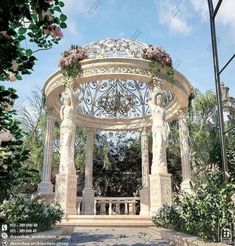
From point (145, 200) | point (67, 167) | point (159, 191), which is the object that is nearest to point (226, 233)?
point (159, 191)

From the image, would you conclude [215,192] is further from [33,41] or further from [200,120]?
[200,120]

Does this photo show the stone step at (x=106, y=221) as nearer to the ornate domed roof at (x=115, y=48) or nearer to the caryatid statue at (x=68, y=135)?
→ the caryatid statue at (x=68, y=135)

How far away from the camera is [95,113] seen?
54.6 ft

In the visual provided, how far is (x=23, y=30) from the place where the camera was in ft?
7.28

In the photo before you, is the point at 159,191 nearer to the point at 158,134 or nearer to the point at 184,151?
the point at 158,134

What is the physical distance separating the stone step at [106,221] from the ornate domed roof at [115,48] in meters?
6.45

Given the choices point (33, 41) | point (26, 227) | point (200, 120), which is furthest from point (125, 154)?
point (33, 41)

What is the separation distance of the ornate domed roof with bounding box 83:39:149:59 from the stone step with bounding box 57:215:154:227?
6449 mm

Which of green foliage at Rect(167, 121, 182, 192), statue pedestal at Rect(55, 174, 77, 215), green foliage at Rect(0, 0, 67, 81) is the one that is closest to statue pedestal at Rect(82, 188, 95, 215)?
statue pedestal at Rect(55, 174, 77, 215)

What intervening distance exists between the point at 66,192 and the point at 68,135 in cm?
216

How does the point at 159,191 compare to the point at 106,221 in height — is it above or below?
above

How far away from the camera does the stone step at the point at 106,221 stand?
9547 millimetres

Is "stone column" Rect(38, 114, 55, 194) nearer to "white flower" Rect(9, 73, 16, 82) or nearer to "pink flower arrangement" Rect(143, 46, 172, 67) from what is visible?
"pink flower arrangement" Rect(143, 46, 172, 67)

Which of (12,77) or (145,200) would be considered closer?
(12,77)
